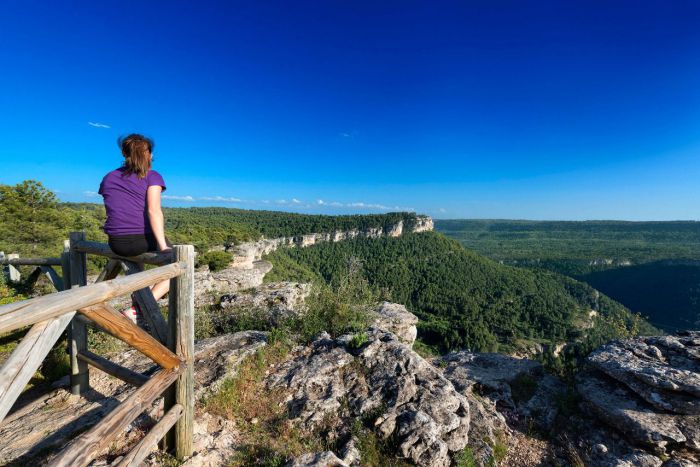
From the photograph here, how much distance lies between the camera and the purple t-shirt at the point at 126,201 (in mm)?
3262

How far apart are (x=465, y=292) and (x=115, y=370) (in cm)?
7035

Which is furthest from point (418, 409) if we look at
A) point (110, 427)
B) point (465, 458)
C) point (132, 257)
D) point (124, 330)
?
point (132, 257)

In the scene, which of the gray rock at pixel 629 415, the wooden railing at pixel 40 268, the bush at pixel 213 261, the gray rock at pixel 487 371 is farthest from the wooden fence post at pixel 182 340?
the bush at pixel 213 261

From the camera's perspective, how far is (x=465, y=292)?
219 feet

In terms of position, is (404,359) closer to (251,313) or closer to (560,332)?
(251,313)

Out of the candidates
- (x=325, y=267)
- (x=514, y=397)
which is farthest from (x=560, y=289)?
(x=514, y=397)

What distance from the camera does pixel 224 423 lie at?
3.79 metres

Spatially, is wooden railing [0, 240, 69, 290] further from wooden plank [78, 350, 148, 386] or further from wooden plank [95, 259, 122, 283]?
wooden plank [78, 350, 148, 386]

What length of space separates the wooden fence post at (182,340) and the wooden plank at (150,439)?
0.10m

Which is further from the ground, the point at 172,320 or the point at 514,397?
the point at 172,320

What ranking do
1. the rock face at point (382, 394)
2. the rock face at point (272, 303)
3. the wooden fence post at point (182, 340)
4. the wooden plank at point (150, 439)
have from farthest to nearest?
the rock face at point (272, 303) < the rock face at point (382, 394) < the wooden fence post at point (182, 340) < the wooden plank at point (150, 439)

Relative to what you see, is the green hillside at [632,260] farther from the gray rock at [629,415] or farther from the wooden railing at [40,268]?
the wooden railing at [40,268]

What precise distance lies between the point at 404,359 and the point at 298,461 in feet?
8.24

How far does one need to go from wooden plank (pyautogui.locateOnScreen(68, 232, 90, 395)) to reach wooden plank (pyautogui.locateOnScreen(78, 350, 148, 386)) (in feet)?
0.46
